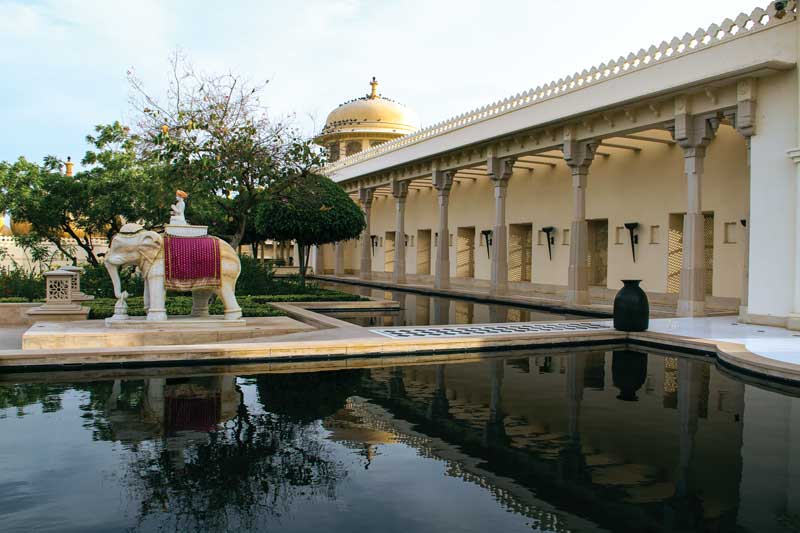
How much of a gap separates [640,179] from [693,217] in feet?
18.4

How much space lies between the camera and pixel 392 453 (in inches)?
211

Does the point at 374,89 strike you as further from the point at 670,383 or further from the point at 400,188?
the point at 670,383

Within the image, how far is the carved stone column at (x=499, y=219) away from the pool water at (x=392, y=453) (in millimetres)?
13907

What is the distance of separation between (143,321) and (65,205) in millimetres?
14342

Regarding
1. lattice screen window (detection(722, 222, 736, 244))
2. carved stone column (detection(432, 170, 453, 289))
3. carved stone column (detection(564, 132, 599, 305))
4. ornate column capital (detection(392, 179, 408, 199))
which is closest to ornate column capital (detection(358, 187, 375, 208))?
ornate column capital (detection(392, 179, 408, 199))

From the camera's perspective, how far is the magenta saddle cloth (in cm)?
1021

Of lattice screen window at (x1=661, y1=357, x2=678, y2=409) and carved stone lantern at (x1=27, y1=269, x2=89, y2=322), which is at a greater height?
carved stone lantern at (x1=27, y1=269, x2=89, y2=322)

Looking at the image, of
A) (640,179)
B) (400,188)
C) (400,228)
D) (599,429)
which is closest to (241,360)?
(599,429)

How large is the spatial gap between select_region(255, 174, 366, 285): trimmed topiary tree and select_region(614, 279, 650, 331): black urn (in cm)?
1013

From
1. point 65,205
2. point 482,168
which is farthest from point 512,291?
point 65,205

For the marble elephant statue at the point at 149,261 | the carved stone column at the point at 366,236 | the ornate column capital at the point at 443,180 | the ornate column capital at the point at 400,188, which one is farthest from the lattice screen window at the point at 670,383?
the carved stone column at the point at 366,236

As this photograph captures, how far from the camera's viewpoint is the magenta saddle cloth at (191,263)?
10211 mm

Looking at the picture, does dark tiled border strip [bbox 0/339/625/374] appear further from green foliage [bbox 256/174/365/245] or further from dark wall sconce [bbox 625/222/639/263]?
dark wall sconce [bbox 625/222/639/263]

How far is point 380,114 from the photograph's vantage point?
40844mm
